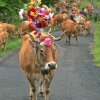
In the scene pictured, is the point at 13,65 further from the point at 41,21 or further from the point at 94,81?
the point at 41,21

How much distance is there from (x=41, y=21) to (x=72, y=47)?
50.6 ft

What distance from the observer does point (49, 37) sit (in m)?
10.7

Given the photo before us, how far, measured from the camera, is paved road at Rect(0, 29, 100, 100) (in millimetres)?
12742

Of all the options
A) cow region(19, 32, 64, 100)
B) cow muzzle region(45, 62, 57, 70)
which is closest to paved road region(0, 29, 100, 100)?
cow region(19, 32, 64, 100)

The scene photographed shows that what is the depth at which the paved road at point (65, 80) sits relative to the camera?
41.8 ft

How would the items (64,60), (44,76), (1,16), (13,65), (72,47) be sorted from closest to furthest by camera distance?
(44,76) → (13,65) → (64,60) → (72,47) → (1,16)

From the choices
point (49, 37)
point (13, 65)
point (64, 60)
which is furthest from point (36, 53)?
point (64, 60)

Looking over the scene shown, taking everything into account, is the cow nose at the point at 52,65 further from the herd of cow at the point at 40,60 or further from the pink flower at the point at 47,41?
the pink flower at the point at 47,41

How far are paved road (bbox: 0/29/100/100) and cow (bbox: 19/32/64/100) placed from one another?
3.06 feet

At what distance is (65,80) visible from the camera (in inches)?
Result: 605

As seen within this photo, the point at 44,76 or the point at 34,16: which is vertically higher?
the point at 34,16

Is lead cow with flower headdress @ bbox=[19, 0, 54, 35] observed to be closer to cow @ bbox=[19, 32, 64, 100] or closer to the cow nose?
cow @ bbox=[19, 32, 64, 100]

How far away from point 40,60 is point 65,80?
4.91 metres

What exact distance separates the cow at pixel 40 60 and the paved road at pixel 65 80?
93cm
